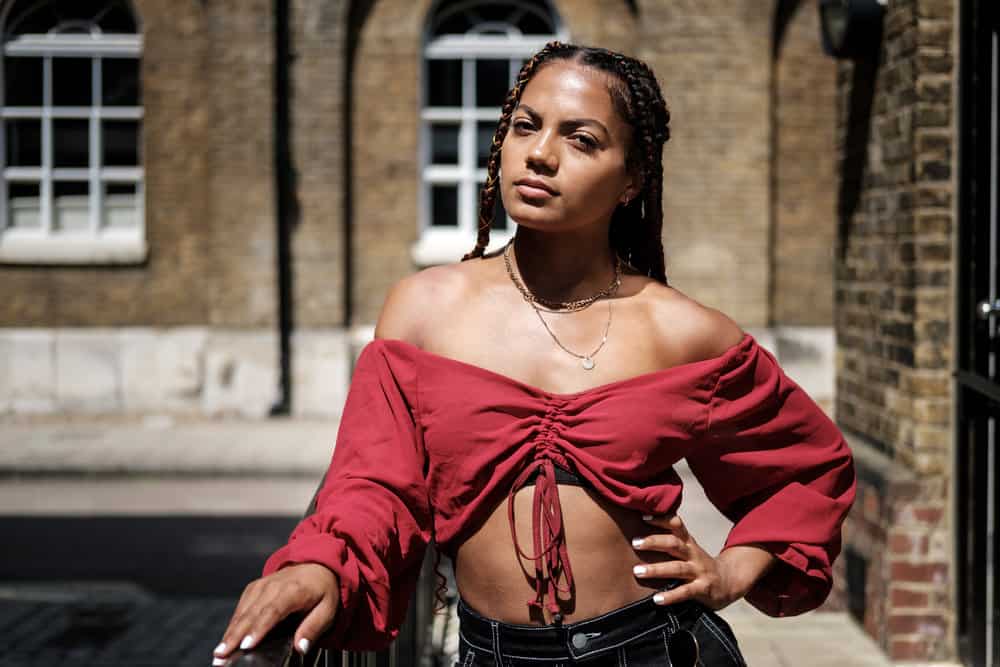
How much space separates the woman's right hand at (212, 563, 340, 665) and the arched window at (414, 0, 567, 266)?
423 inches

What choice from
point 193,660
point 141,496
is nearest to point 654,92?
point 193,660

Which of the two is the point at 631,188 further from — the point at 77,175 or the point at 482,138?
the point at 77,175

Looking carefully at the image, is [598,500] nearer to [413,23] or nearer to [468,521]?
[468,521]

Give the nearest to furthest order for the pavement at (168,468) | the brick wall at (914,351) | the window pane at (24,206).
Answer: the brick wall at (914,351) < the pavement at (168,468) < the window pane at (24,206)

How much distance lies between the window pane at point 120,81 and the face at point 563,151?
38.1 ft

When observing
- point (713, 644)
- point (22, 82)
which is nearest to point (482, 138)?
point (22, 82)

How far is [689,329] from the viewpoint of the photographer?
1.98 metres

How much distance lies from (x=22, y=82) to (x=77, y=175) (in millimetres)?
1148

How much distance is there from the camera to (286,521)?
7.95 m

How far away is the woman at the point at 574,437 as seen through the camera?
1.85 meters

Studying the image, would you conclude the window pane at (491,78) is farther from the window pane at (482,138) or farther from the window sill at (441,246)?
the window sill at (441,246)

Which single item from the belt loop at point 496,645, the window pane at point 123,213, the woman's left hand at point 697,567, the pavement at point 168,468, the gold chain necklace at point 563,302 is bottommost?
the pavement at point 168,468

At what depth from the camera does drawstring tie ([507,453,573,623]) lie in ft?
6.07

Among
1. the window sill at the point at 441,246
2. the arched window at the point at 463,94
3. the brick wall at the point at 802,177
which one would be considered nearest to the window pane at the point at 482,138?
the arched window at the point at 463,94
